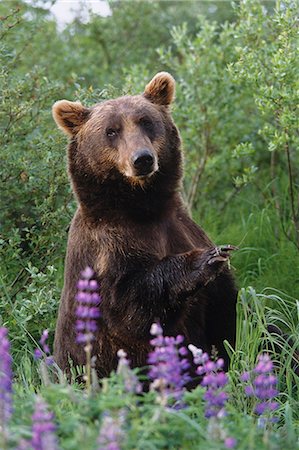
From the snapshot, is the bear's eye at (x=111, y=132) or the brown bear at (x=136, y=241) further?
the bear's eye at (x=111, y=132)

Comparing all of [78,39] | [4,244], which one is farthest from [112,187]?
[78,39]

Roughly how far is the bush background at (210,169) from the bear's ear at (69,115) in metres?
0.66

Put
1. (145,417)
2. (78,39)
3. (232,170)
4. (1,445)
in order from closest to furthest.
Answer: (1,445) < (145,417) < (232,170) < (78,39)

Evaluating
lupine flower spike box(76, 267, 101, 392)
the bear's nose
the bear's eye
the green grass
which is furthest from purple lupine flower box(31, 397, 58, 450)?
the bear's eye

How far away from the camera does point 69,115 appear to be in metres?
5.36

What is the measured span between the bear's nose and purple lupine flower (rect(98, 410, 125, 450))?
88.4 inches

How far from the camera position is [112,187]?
5109 mm

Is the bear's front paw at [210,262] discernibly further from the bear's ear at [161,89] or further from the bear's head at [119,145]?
the bear's ear at [161,89]

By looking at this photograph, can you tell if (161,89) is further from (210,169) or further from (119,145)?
(210,169)

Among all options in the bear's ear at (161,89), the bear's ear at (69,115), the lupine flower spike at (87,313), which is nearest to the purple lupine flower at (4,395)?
the lupine flower spike at (87,313)

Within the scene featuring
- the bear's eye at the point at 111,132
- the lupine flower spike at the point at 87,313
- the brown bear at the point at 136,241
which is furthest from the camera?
the bear's eye at the point at 111,132

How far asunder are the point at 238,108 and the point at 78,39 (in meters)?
3.26

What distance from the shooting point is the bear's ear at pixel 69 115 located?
5.35m

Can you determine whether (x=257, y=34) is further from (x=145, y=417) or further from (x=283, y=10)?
(x=145, y=417)
